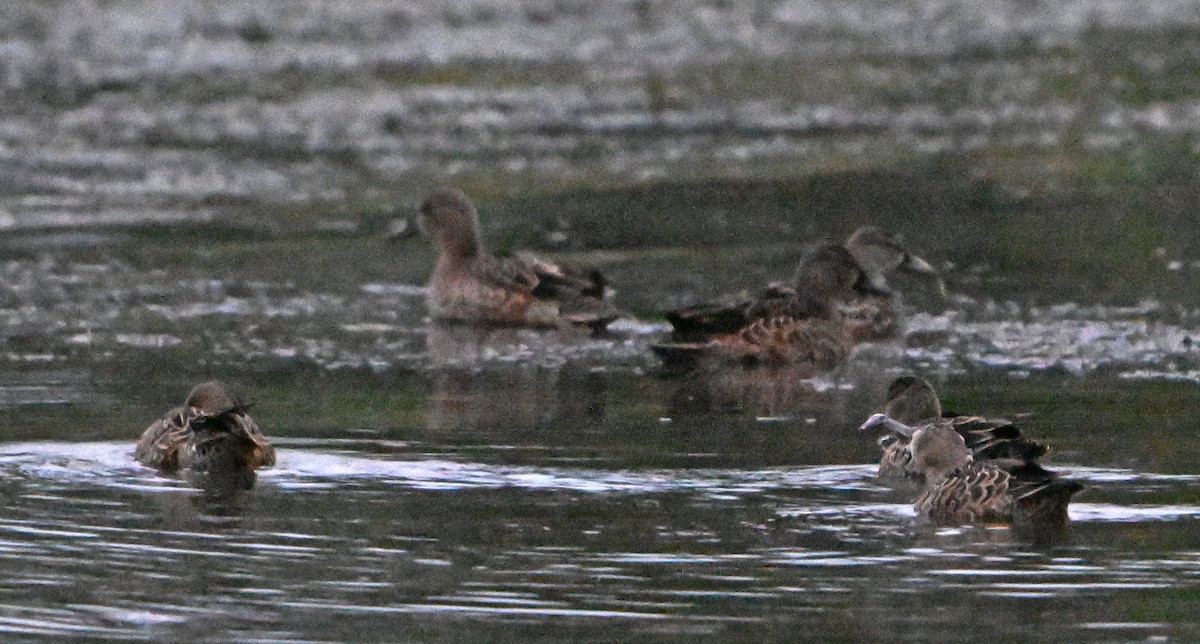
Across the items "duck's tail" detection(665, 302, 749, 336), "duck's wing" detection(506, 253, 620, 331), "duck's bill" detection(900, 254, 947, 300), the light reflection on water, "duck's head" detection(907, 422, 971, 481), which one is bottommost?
the light reflection on water

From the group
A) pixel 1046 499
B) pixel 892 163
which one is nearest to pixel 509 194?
pixel 892 163

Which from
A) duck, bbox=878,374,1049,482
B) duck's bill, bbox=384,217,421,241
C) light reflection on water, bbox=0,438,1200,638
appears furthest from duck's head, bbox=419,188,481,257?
light reflection on water, bbox=0,438,1200,638

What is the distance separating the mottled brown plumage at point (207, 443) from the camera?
11891 millimetres

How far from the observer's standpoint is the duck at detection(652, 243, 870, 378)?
15883 mm

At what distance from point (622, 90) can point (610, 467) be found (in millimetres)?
16939

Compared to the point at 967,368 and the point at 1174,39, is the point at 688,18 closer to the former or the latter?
the point at 1174,39

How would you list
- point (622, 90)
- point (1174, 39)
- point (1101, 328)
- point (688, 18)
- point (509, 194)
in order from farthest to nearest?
point (688, 18), point (1174, 39), point (622, 90), point (509, 194), point (1101, 328)

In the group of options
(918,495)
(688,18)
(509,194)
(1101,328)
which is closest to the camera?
(918,495)

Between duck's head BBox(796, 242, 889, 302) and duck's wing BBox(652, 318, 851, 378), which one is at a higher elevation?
duck's head BBox(796, 242, 889, 302)

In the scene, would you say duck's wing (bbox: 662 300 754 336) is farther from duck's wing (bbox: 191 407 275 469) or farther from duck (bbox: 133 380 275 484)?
duck's wing (bbox: 191 407 275 469)

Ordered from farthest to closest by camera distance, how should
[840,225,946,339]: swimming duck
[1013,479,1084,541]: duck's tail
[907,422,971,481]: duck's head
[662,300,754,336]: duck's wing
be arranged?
[840,225,946,339]: swimming duck < [662,300,754,336]: duck's wing < [907,422,971,481]: duck's head < [1013,479,1084,541]: duck's tail

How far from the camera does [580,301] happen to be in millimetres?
17172

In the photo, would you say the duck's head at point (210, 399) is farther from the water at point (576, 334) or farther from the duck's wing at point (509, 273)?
the duck's wing at point (509, 273)

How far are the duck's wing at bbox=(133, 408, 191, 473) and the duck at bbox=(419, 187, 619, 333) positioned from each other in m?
5.19
